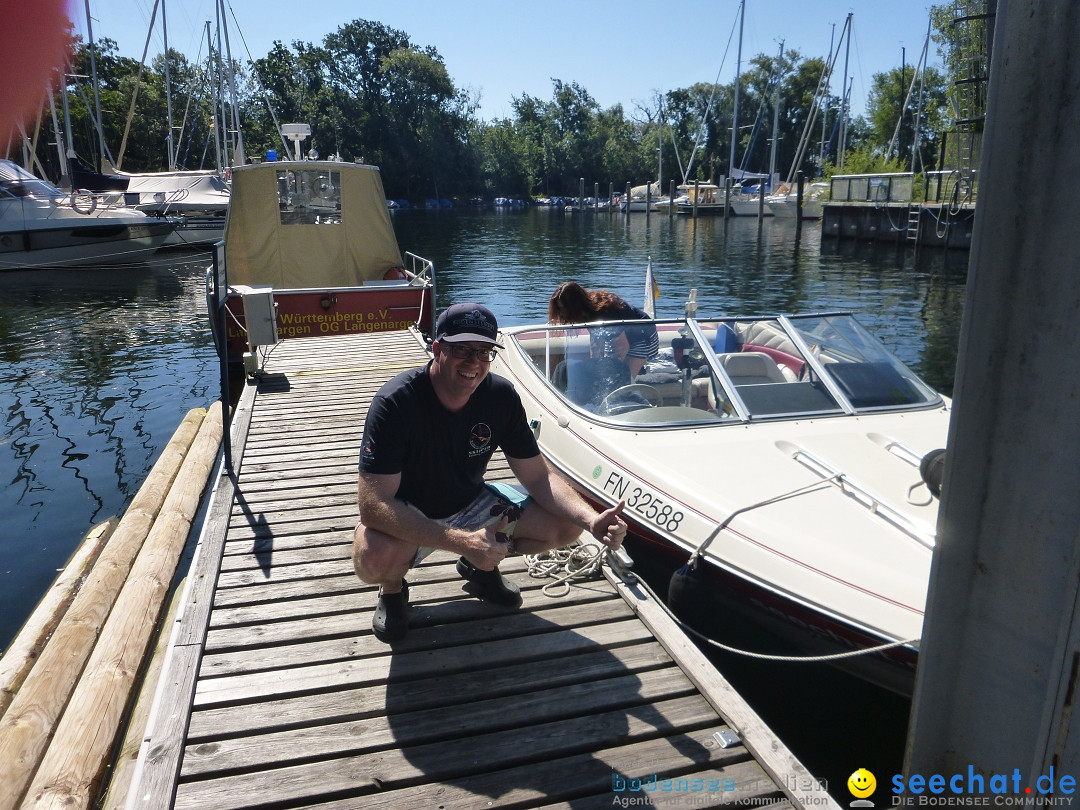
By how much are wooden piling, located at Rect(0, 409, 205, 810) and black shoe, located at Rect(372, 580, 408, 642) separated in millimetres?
1480

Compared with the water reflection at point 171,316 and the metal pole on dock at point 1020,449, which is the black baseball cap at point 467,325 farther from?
the water reflection at point 171,316

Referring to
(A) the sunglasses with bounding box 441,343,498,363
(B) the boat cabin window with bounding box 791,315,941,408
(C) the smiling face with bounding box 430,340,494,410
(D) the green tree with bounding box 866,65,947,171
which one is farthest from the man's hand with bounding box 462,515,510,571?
(D) the green tree with bounding box 866,65,947,171

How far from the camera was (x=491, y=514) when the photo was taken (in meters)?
3.42

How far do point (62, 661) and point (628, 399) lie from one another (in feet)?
12.6

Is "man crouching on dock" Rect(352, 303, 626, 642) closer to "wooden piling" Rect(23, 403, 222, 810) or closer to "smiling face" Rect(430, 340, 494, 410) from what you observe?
"smiling face" Rect(430, 340, 494, 410)

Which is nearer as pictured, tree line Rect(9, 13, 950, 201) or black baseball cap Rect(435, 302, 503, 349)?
black baseball cap Rect(435, 302, 503, 349)

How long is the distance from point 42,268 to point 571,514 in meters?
29.6

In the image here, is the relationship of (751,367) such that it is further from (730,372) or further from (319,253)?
(319,253)

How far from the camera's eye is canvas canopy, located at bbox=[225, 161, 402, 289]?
521 inches

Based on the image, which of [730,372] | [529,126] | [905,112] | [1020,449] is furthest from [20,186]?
[529,126]

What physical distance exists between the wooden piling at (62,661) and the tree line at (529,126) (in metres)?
49.1

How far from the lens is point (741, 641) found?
175 inches

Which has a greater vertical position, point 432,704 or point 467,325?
point 467,325

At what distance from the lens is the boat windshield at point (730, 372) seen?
5.65 m
